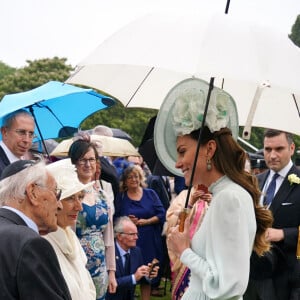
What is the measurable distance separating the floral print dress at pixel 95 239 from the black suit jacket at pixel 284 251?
4.46 ft

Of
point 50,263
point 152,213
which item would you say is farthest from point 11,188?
point 152,213

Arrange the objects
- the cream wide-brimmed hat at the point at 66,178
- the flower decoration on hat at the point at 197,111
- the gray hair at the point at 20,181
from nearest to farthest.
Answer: the gray hair at the point at 20,181 → the flower decoration on hat at the point at 197,111 → the cream wide-brimmed hat at the point at 66,178

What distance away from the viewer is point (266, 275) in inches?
266

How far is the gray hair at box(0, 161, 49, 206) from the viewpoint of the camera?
3.56m

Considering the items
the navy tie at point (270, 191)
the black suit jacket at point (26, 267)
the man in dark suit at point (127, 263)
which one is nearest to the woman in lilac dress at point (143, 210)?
the man in dark suit at point (127, 263)

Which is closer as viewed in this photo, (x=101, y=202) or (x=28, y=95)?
(x=28, y=95)

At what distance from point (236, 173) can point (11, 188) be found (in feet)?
3.68

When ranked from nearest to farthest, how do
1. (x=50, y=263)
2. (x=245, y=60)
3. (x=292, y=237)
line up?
1. (x=50, y=263)
2. (x=245, y=60)
3. (x=292, y=237)

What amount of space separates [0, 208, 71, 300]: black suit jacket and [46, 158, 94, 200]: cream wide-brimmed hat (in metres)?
1.89

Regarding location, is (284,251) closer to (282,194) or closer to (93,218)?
(282,194)

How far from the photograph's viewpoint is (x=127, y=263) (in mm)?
7941

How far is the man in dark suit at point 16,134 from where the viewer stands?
598cm

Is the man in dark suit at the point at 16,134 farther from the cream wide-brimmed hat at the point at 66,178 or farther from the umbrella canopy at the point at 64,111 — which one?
the cream wide-brimmed hat at the point at 66,178

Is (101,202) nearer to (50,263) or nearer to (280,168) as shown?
(280,168)
